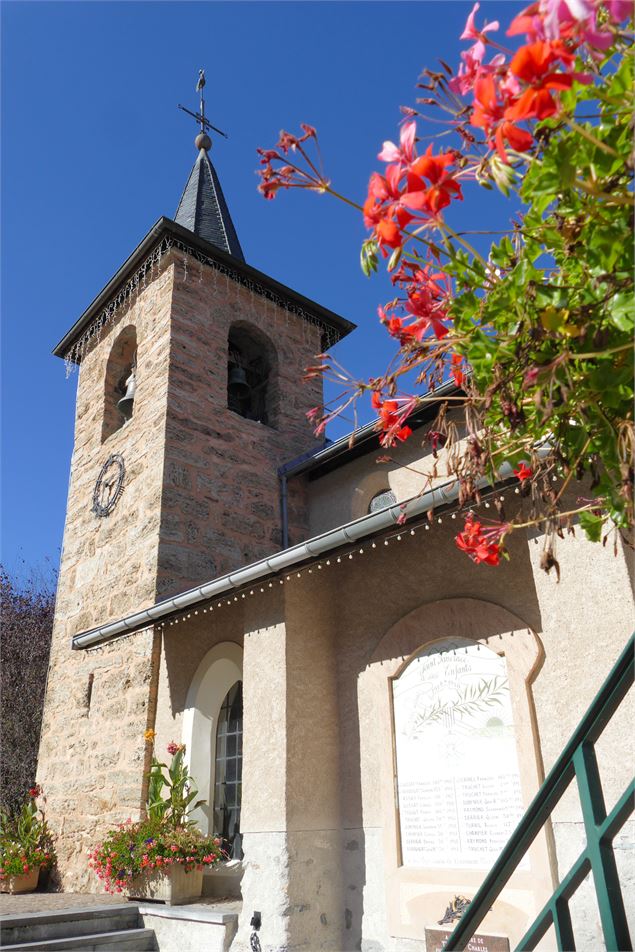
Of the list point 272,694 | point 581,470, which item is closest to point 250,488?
point 272,694

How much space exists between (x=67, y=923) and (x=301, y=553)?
3479mm

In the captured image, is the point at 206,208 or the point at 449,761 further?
the point at 206,208

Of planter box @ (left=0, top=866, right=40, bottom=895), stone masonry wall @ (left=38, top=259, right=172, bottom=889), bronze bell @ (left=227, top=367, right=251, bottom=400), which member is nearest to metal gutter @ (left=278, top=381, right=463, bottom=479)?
bronze bell @ (left=227, top=367, right=251, bottom=400)

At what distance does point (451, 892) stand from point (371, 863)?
746 millimetres

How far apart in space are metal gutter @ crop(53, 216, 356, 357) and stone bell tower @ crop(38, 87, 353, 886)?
0.03 m

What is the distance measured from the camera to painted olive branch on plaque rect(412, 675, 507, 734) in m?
4.97

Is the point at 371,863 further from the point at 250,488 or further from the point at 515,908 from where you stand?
the point at 250,488

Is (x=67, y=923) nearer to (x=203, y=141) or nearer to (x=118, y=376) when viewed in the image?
(x=118, y=376)

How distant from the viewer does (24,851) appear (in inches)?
314

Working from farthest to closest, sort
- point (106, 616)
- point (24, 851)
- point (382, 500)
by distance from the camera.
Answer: point (106, 616) → point (382, 500) → point (24, 851)

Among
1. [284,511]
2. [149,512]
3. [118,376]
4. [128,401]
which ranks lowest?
[149,512]

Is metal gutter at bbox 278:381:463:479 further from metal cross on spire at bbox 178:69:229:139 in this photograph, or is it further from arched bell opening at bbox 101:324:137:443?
metal cross on spire at bbox 178:69:229:139

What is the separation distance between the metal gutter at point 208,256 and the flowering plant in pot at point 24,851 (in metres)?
7.19

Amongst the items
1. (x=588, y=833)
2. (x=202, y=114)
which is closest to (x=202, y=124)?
(x=202, y=114)
